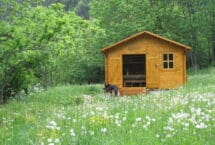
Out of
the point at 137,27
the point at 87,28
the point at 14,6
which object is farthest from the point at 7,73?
the point at 137,27

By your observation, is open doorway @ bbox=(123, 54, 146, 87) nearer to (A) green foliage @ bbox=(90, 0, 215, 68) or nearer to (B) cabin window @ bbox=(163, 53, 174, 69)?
(B) cabin window @ bbox=(163, 53, 174, 69)

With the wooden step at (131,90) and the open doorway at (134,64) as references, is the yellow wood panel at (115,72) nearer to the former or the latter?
the wooden step at (131,90)

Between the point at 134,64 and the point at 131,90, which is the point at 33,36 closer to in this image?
the point at 131,90

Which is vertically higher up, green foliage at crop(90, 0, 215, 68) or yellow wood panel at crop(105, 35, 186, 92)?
green foliage at crop(90, 0, 215, 68)

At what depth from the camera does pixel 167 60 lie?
3114 cm

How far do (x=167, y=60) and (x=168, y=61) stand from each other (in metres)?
0.12

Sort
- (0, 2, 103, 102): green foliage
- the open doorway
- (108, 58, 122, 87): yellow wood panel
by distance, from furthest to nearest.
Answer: the open doorway
(108, 58, 122, 87): yellow wood panel
(0, 2, 103, 102): green foliage

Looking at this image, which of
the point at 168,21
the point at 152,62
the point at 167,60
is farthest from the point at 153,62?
the point at 168,21

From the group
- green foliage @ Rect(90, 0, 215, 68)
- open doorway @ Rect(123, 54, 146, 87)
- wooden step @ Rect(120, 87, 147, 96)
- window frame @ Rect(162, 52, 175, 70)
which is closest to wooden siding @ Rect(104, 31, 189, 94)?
wooden step @ Rect(120, 87, 147, 96)

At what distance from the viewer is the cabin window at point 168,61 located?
31.0 meters

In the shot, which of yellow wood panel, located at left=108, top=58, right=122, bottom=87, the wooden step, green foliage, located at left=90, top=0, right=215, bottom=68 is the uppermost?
green foliage, located at left=90, top=0, right=215, bottom=68

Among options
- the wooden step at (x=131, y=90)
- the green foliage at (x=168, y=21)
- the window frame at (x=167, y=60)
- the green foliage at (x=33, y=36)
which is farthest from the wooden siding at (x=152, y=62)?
the green foliage at (x=168, y=21)

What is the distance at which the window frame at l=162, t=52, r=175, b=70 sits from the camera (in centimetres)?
3096

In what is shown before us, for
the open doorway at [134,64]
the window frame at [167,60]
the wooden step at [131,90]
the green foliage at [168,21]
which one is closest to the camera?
the wooden step at [131,90]
